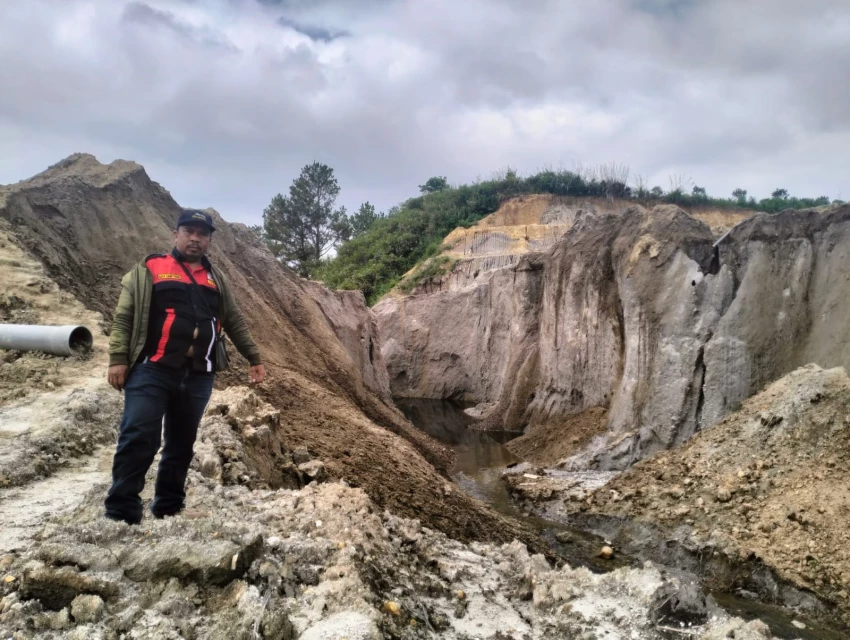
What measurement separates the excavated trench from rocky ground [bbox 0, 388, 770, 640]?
2295 mm

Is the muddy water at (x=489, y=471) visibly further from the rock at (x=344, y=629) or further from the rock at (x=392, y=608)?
the rock at (x=344, y=629)

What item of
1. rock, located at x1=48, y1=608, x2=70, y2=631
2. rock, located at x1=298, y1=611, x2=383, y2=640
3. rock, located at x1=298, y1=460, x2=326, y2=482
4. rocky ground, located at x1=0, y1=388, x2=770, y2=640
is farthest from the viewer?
rock, located at x1=298, y1=460, x2=326, y2=482

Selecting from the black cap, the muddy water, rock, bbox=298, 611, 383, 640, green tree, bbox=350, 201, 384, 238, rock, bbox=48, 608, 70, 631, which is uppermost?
green tree, bbox=350, 201, 384, 238

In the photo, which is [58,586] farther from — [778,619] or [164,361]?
[778,619]

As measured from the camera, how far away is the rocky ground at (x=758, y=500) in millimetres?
6227

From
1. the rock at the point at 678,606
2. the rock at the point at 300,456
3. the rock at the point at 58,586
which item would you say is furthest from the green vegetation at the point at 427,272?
the rock at the point at 58,586

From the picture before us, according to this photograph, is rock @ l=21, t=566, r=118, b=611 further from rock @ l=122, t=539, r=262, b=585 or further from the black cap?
the black cap

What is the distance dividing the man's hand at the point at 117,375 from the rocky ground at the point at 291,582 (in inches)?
27.8

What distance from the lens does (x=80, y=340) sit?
20.8ft

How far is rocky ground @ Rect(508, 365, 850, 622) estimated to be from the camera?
623cm

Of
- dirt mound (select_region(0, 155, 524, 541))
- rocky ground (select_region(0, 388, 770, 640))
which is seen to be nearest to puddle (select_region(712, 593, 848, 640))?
rocky ground (select_region(0, 388, 770, 640))

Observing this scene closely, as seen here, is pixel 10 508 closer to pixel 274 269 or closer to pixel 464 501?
pixel 464 501

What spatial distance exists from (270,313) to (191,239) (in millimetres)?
9058

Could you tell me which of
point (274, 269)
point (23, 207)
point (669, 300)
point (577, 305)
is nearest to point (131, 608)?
point (23, 207)
